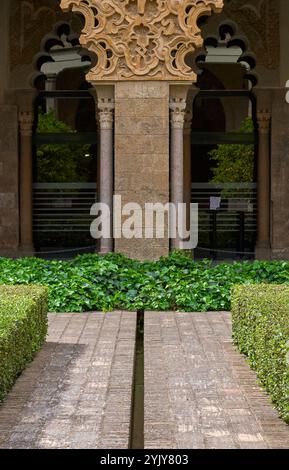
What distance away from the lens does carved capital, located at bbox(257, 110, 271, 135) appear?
61.6 ft

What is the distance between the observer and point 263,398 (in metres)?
6.75

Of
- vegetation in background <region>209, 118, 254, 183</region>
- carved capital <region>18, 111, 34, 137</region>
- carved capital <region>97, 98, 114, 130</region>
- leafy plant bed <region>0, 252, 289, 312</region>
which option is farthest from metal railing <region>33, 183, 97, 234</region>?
leafy plant bed <region>0, 252, 289, 312</region>

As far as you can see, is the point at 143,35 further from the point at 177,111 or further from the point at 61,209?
the point at 61,209

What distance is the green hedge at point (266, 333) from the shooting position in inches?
246

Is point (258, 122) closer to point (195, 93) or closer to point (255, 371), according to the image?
point (195, 93)

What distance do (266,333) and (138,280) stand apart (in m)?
5.41

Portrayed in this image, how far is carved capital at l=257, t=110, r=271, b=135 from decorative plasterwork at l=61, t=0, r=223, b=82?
5283 millimetres

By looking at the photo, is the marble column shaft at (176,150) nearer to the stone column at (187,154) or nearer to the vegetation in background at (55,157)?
the stone column at (187,154)

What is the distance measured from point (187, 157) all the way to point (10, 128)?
341cm

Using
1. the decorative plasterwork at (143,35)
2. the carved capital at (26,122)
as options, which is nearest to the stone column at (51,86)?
the carved capital at (26,122)

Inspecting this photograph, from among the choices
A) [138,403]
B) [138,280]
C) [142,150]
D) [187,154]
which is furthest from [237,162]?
[138,403]

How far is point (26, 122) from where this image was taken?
1898 cm

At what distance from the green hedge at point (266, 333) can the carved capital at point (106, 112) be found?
521 centimetres
